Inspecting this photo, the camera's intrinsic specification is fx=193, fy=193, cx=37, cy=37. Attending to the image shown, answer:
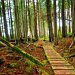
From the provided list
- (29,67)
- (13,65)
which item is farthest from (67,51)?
(13,65)

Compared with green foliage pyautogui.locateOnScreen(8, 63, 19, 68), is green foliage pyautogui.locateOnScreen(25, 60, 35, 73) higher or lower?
lower

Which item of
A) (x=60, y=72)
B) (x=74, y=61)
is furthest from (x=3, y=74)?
(x=74, y=61)

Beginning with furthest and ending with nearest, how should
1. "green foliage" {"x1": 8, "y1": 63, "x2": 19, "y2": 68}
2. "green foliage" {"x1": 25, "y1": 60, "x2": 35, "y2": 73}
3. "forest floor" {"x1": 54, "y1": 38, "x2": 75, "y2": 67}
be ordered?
"forest floor" {"x1": 54, "y1": 38, "x2": 75, "y2": 67} < "green foliage" {"x1": 8, "y1": 63, "x2": 19, "y2": 68} < "green foliage" {"x1": 25, "y1": 60, "x2": 35, "y2": 73}

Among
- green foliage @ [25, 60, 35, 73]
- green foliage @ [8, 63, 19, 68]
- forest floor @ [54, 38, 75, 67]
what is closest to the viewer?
green foliage @ [25, 60, 35, 73]

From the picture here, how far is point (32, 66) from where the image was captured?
6.93 m

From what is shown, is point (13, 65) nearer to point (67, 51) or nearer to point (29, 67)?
point (29, 67)

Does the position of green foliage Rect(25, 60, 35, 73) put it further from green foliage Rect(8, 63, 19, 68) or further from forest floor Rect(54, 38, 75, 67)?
forest floor Rect(54, 38, 75, 67)

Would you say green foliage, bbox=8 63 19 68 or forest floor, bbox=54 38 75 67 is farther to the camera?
forest floor, bbox=54 38 75 67

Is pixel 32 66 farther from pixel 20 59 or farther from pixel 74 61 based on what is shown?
pixel 74 61

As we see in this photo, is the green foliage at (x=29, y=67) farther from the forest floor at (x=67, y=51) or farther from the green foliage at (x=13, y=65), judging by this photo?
the forest floor at (x=67, y=51)

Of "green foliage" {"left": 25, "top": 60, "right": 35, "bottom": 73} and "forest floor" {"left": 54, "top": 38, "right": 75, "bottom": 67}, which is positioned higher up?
"green foliage" {"left": 25, "top": 60, "right": 35, "bottom": 73}

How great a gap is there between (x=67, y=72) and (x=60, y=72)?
10.2 inches

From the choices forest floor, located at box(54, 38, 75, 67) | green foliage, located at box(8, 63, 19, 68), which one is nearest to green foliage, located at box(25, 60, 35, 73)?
green foliage, located at box(8, 63, 19, 68)

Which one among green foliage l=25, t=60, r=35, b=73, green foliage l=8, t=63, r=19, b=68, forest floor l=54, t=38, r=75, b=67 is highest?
green foliage l=8, t=63, r=19, b=68
